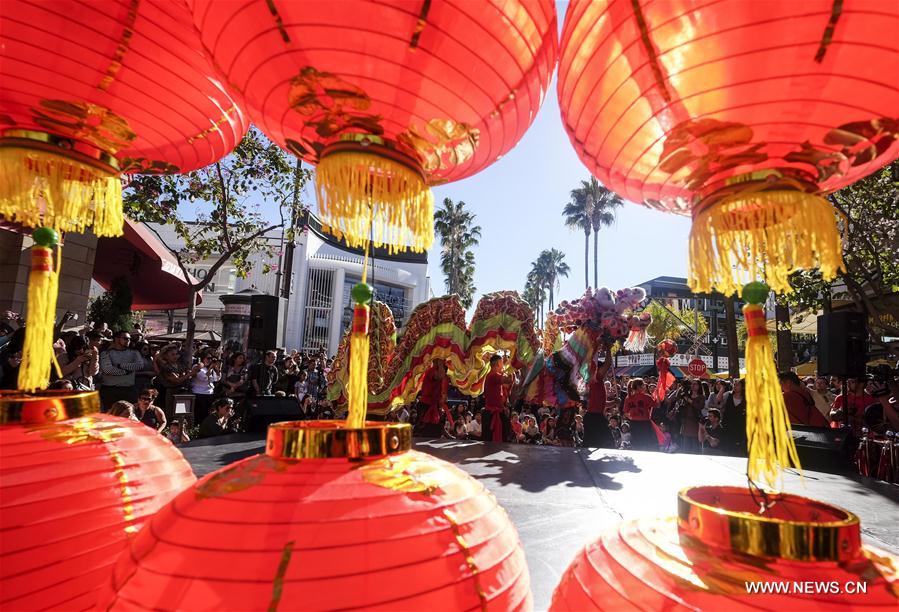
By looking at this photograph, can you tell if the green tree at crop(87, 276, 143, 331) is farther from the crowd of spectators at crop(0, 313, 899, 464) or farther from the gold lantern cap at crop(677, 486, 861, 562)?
the gold lantern cap at crop(677, 486, 861, 562)

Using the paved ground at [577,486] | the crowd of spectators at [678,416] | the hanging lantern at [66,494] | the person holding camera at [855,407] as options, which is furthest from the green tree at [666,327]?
the hanging lantern at [66,494]

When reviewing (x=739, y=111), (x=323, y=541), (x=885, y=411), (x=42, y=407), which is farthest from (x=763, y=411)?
(x=885, y=411)

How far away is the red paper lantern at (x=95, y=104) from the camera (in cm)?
99

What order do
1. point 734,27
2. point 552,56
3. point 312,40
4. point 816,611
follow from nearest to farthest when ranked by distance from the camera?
point 816,611
point 734,27
point 312,40
point 552,56

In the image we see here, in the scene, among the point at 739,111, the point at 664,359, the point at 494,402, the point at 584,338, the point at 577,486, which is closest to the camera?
the point at 739,111

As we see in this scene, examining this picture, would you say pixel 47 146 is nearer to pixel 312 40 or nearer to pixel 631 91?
pixel 312 40

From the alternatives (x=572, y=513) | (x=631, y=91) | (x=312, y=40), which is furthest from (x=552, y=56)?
(x=572, y=513)

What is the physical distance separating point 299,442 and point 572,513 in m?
1.93

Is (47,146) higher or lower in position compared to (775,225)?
higher

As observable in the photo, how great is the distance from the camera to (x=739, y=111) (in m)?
0.75

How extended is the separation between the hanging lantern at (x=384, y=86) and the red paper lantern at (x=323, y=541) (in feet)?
1.64

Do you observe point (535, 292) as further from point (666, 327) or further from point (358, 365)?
point (358, 365)

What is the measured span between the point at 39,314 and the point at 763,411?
163 centimetres

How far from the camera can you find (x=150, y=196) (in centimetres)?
673
